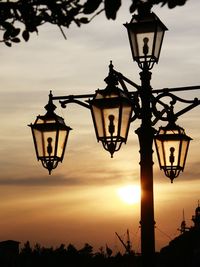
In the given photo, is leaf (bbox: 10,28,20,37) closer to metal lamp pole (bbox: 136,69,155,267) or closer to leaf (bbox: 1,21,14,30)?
leaf (bbox: 1,21,14,30)

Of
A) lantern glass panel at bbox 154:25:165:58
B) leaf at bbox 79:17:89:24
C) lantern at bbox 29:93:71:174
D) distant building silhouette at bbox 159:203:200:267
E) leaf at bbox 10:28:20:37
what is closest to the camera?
leaf at bbox 79:17:89:24

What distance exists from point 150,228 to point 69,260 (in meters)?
21.0

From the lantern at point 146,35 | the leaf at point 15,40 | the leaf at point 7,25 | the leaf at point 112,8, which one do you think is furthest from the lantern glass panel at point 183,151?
the leaf at point 112,8

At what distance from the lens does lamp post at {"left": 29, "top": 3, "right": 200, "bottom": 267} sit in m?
8.85

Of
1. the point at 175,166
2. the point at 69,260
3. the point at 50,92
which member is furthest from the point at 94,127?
the point at 69,260

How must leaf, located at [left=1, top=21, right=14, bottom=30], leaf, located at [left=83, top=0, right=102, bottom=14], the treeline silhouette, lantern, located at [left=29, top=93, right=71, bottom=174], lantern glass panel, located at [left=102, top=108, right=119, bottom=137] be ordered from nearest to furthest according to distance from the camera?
1. leaf, located at [left=83, top=0, right=102, bottom=14]
2. leaf, located at [left=1, top=21, right=14, bottom=30]
3. lantern glass panel, located at [left=102, top=108, right=119, bottom=137]
4. lantern, located at [left=29, top=93, right=71, bottom=174]
5. the treeline silhouette

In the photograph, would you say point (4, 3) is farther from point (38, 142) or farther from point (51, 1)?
point (38, 142)

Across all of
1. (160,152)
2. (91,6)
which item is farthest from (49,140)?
(91,6)

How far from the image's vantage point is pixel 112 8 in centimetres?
596

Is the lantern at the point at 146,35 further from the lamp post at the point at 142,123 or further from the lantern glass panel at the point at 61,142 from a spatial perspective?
the lantern glass panel at the point at 61,142

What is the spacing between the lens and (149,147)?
952cm

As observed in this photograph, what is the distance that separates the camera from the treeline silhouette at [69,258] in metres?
28.3

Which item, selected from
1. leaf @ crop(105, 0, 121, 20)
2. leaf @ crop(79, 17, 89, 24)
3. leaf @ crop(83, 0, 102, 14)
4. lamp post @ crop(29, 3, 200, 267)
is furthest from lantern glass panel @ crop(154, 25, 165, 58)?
leaf @ crop(105, 0, 121, 20)

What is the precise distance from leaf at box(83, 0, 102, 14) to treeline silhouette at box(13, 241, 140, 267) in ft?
70.5
